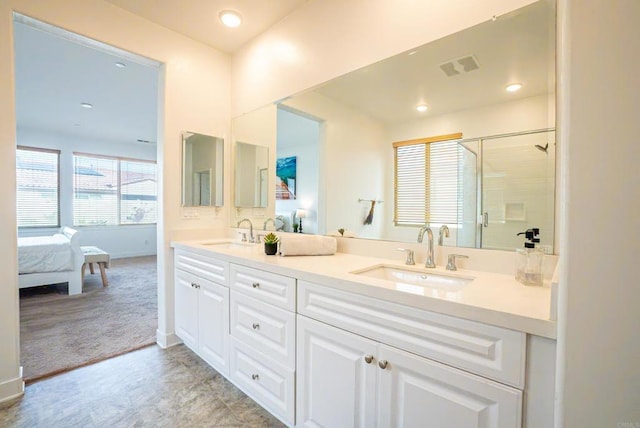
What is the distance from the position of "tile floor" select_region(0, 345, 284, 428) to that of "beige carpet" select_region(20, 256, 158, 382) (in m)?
0.25

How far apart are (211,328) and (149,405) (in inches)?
20.2

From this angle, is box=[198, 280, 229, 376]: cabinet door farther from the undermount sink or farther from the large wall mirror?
the undermount sink

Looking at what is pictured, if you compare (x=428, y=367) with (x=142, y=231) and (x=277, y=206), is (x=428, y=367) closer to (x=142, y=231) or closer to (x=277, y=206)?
(x=277, y=206)

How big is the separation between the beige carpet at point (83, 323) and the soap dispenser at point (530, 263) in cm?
278

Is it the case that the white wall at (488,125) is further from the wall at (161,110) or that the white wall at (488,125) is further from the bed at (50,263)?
the bed at (50,263)

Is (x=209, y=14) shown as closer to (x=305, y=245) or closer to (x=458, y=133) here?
(x=305, y=245)

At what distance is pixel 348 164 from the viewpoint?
1942 millimetres

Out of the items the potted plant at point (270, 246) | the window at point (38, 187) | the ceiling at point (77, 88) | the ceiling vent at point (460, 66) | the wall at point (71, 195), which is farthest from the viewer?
the wall at point (71, 195)

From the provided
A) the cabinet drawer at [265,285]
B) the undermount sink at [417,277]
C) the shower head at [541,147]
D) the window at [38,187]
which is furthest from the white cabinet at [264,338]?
the window at [38,187]

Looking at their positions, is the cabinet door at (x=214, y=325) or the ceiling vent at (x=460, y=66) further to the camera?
the cabinet door at (x=214, y=325)

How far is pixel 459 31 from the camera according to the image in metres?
1.40

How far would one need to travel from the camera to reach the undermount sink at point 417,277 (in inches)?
52.5

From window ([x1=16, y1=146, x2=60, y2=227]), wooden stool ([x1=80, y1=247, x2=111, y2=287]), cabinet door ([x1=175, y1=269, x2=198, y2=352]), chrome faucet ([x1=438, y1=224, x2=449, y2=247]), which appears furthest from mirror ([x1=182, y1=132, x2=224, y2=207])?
window ([x1=16, y1=146, x2=60, y2=227])

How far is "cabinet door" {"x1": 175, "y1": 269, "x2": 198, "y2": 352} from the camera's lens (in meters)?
2.17
